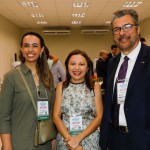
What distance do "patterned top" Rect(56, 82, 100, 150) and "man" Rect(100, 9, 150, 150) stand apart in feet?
0.37

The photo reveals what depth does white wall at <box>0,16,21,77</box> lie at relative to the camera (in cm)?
972

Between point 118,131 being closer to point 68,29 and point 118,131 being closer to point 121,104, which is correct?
point 121,104

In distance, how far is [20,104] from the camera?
1.86 m

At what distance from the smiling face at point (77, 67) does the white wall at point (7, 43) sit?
780cm

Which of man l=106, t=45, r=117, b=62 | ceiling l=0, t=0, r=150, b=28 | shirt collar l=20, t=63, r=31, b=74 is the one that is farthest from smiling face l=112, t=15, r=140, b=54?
ceiling l=0, t=0, r=150, b=28

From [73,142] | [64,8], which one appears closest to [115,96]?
[73,142]

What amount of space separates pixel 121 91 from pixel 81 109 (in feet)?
1.38

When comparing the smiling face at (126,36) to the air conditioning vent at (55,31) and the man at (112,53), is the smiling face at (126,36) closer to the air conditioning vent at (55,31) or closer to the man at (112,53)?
the man at (112,53)

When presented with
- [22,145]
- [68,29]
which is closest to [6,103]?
[22,145]

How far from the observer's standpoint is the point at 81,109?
2.03m

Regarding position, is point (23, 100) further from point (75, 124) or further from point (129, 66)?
point (129, 66)

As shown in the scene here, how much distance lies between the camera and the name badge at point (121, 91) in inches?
70.1

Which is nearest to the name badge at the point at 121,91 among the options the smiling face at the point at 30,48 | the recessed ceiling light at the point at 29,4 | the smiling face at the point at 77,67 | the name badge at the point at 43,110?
the smiling face at the point at 77,67

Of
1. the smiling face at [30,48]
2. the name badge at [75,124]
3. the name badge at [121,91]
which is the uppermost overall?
the smiling face at [30,48]
